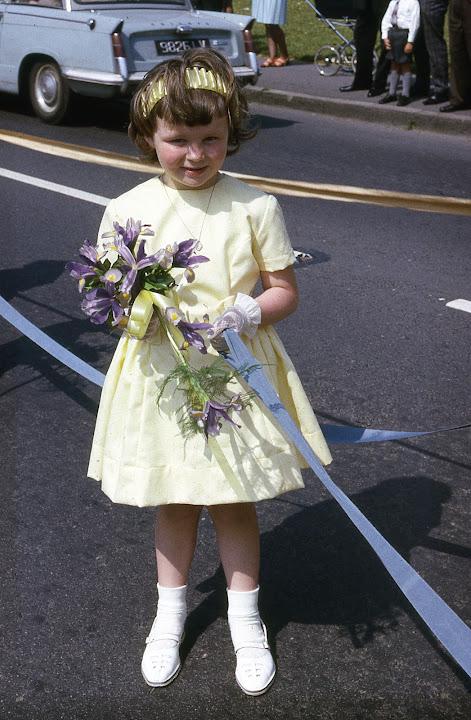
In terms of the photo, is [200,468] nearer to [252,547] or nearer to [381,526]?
[252,547]

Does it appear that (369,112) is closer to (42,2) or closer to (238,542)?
(42,2)


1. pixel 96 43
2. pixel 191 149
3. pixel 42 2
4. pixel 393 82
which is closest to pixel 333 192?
pixel 191 149

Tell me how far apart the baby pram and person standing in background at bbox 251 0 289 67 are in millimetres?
403

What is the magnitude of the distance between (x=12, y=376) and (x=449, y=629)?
9.81 feet

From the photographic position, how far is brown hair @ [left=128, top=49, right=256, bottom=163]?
245 centimetres

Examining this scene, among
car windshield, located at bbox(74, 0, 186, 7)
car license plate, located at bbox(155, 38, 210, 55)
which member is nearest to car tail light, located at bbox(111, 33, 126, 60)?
car license plate, located at bbox(155, 38, 210, 55)

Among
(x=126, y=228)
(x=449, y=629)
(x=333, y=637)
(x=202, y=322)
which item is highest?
(x=126, y=228)

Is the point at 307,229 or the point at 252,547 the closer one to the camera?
the point at 252,547

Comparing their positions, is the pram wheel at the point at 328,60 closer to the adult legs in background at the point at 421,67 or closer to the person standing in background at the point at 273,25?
the person standing in background at the point at 273,25

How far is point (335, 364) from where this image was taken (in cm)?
482

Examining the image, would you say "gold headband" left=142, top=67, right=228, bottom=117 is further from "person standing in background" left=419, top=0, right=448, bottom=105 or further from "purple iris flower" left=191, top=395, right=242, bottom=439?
"person standing in background" left=419, top=0, right=448, bottom=105

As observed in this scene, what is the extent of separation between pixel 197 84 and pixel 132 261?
44 cm

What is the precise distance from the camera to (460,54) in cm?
1096

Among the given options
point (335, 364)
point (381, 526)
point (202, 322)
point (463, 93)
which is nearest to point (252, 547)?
point (202, 322)
